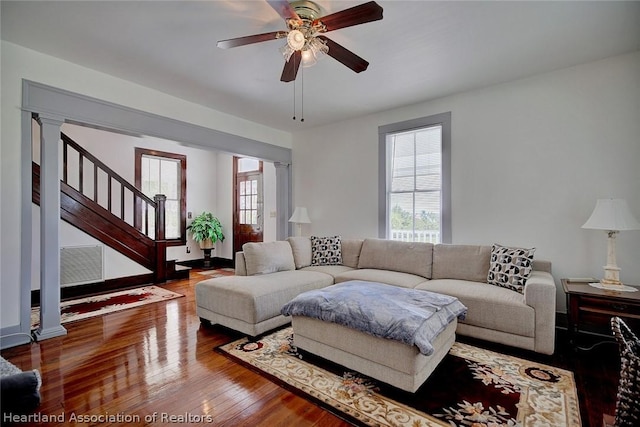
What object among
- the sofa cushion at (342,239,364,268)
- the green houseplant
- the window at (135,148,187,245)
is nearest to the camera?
the sofa cushion at (342,239,364,268)

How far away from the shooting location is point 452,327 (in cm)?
253

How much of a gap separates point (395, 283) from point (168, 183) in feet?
18.3

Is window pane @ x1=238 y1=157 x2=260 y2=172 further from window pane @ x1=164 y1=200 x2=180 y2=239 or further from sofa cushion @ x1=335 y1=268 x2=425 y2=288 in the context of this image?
sofa cushion @ x1=335 y1=268 x2=425 y2=288

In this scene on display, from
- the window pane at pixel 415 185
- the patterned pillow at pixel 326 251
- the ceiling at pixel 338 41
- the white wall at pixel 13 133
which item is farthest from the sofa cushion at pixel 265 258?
the white wall at pixel 13 133

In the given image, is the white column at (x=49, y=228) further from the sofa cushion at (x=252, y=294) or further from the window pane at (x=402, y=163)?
the window pane at (x=402, y=163)

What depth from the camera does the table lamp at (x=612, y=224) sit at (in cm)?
263

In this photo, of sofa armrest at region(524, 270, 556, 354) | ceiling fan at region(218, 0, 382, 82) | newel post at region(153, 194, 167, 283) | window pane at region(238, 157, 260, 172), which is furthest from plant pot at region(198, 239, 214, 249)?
sofa armrest at region(524, 270, 556, 354)

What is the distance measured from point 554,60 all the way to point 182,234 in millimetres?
6965

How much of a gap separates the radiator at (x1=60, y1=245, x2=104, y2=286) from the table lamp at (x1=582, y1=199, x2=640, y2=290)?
622 cm

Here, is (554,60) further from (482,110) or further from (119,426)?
(119,426)

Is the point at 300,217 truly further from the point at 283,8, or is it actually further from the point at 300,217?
the point at 283,8

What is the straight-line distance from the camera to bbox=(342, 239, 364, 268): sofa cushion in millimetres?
4366

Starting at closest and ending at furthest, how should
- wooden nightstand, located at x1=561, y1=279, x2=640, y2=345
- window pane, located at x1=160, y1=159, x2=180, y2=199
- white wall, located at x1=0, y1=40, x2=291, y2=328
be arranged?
wooden nightstand, located at x1=561, y1=279, x2=640, y2=345, white wall, located at x1=0, y1=40, x2=291, y2=328, window pane, located at x1=160, y1=159, x2=180, y2=199

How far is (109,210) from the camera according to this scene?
4.97m
